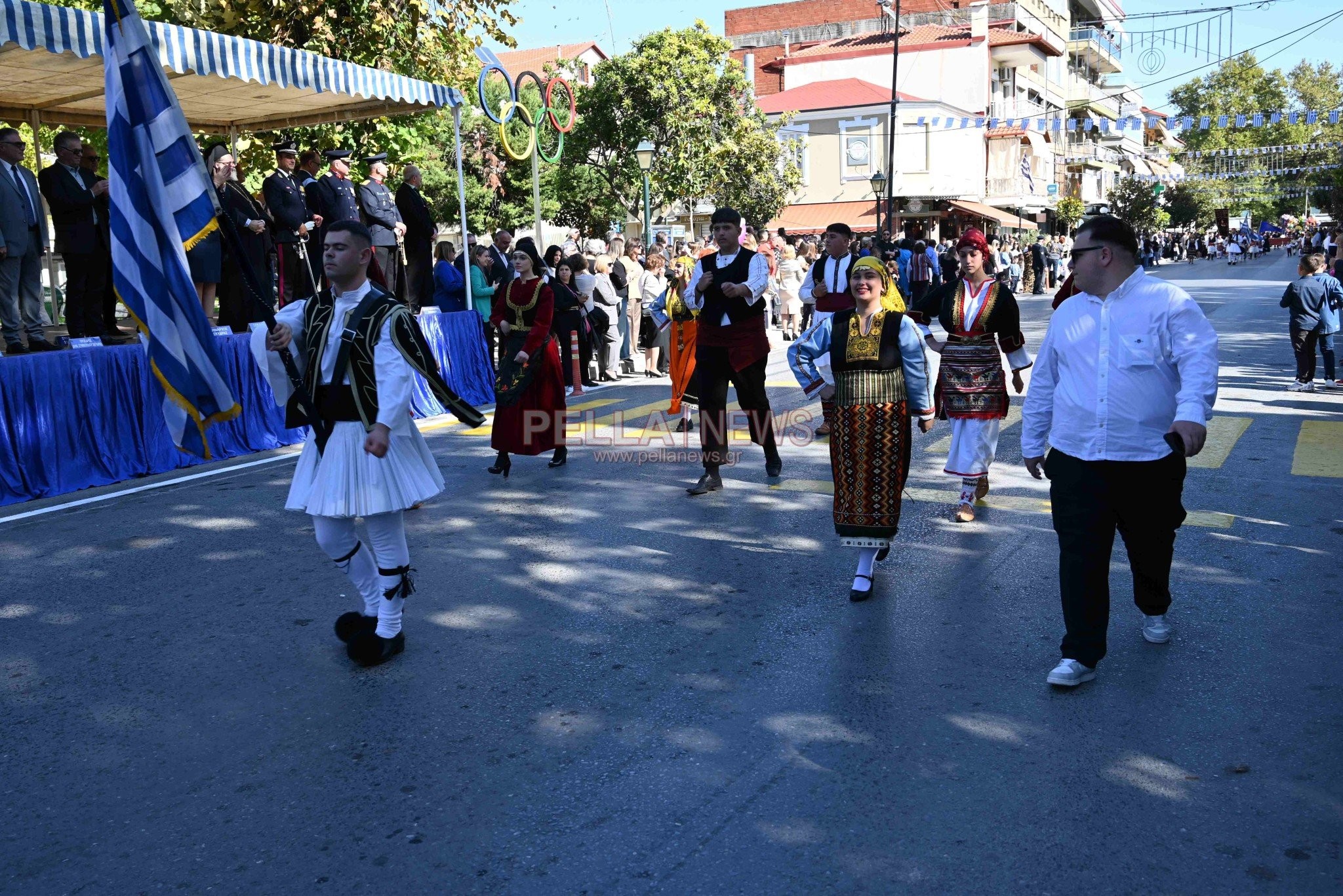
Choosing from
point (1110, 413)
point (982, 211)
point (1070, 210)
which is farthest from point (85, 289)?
Answer: point (1070, 210)

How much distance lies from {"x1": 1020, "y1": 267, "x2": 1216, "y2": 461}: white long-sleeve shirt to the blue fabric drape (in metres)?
6.20

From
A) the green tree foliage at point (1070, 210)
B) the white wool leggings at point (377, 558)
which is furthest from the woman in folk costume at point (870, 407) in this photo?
the green tree foliage at point (1070, 210)

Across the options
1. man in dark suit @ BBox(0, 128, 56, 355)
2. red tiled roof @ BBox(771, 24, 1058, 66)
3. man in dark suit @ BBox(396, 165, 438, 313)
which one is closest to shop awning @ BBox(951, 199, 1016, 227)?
red tiled roof @ BBox(771, 24, 1058, 66)

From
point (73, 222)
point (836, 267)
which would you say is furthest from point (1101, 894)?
point (73, 222)

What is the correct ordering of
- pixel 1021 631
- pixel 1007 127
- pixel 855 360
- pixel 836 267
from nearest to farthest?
pixel 1021 631 < pixel 855 360 < pixel 836 267 < pixel 1007 127

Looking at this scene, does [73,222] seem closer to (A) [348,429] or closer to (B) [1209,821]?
(A) [348,429]

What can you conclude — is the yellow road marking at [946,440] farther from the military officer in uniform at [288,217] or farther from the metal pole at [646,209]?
the metal pole at [646,209]

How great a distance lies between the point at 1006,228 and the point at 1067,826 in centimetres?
5704

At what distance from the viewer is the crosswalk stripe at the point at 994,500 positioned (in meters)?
7.33

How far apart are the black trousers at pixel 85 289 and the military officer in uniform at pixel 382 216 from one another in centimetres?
277

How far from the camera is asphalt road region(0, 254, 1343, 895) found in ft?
11.1

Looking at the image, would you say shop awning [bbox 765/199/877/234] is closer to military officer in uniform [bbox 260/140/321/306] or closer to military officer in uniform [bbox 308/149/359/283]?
military officer in uniform [bbox 308/149/359/283]

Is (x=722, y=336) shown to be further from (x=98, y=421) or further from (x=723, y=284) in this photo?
(x=98, y=421)

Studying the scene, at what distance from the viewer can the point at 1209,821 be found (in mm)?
3518
